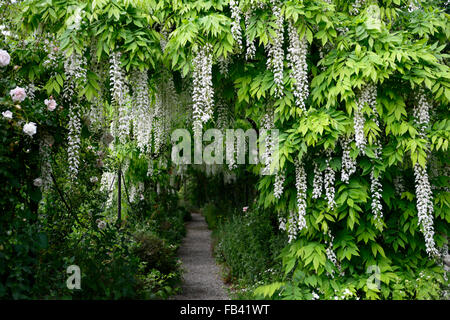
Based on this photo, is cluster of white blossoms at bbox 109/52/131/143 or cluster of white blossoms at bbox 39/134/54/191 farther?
cluster of white blossoms at bbox 109/52/131/143

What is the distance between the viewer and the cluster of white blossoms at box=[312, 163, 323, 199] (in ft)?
11.9

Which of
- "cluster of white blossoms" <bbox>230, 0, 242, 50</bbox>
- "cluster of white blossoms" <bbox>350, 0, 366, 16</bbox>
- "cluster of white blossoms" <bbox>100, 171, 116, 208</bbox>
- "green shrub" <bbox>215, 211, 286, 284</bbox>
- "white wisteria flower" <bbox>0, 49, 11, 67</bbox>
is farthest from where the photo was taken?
"cluster of white blossoms" <bbox>100, 171, 116, 208</bbox>

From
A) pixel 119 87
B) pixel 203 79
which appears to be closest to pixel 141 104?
pixel 119 87

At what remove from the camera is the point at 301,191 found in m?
3.67

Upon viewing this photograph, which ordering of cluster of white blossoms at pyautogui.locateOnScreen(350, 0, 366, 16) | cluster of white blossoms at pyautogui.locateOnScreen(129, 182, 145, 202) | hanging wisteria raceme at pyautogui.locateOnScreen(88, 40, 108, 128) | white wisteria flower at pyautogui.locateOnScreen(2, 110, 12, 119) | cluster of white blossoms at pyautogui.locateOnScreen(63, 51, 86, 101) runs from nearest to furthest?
1. white wisteria flower at pyautogui.locateOnScreen(2, 110, 12, 119)
2. cluster of white blossoms at pyautogui.locateOnScreen(63, 51, 86, 101)
3. hanging wisteria raceme at pyautogui.locateOnScreen(88, 40, 108, 128)
4. cluster of white blossoms at pyautogui.locateOnScreen(350, 0, 366, 16)
5. cluster of white blossoms at pyautogui.locateOnScreen(129, 182, 145, 202)

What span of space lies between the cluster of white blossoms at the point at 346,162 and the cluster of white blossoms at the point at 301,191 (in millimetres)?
359

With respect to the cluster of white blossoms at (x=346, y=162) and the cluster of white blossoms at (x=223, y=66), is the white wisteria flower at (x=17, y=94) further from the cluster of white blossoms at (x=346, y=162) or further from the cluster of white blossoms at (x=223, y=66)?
the cluster of white blossoms at (x=346, y=162)

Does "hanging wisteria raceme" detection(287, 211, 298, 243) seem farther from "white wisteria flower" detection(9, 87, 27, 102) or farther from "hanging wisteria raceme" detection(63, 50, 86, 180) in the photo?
"white wisteria flower" detection(9, 87, 27, 102)

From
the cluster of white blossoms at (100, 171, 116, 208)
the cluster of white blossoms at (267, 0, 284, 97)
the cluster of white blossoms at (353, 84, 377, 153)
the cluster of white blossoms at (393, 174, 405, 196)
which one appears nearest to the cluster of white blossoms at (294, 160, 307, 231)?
the cluster of white blossoms at (353, 84, 377, 153)

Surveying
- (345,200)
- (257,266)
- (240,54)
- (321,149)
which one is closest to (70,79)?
(240,54)

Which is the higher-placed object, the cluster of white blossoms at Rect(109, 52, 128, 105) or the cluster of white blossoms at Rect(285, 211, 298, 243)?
the cluster of white blossoms at Rect(109, 52, 128, 105)

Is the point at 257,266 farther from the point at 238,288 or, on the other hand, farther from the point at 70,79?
the point at 70,79

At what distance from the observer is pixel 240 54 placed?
4.03m

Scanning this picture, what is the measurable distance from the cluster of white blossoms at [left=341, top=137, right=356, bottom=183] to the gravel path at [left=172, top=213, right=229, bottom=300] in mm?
2665
